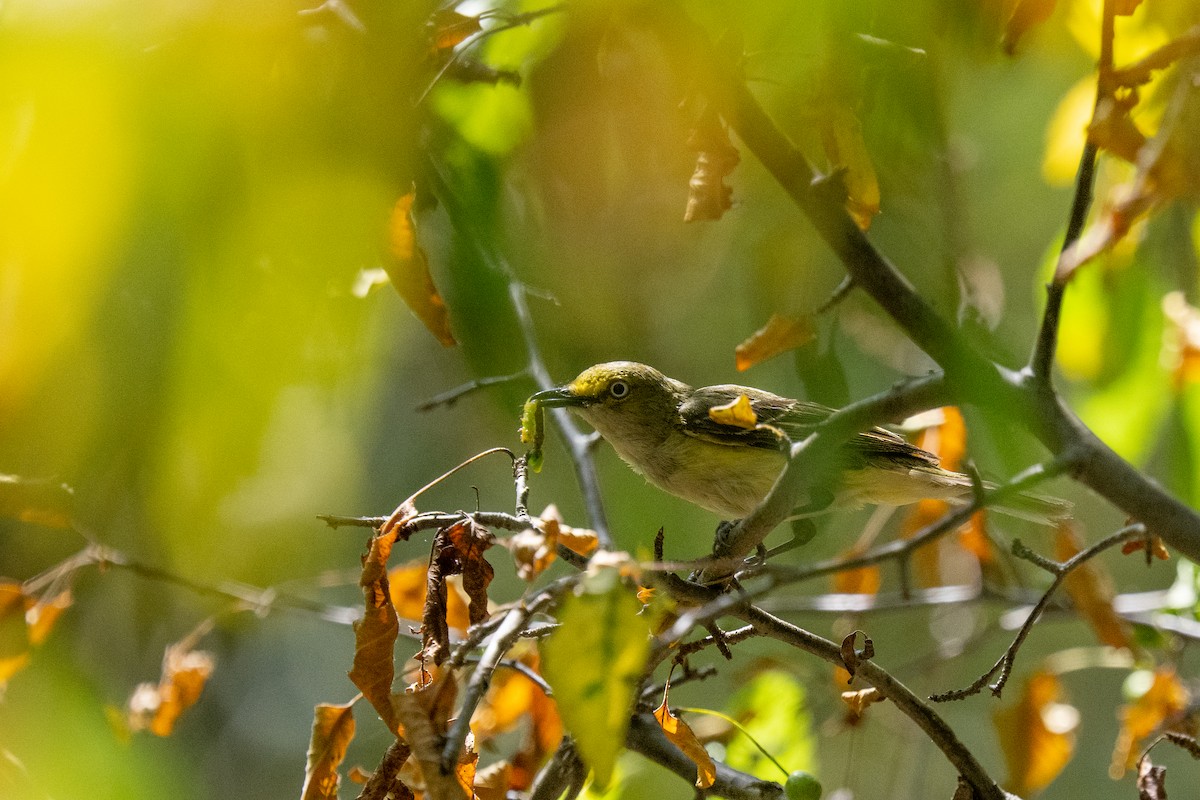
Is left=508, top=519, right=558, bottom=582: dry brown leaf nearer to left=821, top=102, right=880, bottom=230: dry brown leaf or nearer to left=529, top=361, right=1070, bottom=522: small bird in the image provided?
left=821, top=102, right=880, bottom=230: dry brown leaf

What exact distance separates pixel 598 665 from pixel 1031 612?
1.19 metres

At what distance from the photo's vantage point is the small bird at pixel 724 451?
307 centimetres

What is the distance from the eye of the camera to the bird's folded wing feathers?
315 cm

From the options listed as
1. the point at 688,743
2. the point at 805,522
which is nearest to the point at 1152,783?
the point at 688,743

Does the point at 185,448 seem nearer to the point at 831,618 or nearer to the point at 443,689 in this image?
the point at 443,689

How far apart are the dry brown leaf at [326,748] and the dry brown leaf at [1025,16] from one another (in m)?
1.61

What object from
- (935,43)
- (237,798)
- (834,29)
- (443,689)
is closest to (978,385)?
(935,43)

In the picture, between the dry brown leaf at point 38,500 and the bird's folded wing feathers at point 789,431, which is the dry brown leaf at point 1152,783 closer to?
the bird's folded wing feathers at point 789,431

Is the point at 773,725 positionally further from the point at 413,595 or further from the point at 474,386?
the point at 474,386

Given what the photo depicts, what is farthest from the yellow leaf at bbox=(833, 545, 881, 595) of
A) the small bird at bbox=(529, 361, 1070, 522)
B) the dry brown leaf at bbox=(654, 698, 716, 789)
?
the dry brown leaf at bbox=(654, 698, 716, 789)

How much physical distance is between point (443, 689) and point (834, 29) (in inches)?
41.7

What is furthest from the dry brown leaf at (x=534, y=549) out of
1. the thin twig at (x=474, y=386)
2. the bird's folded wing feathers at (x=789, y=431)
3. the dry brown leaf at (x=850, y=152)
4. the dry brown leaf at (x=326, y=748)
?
the bird's folded wing feathers at (x=789, y=431)

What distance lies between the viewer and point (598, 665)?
1.16m

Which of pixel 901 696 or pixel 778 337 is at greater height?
pixel 778 337
